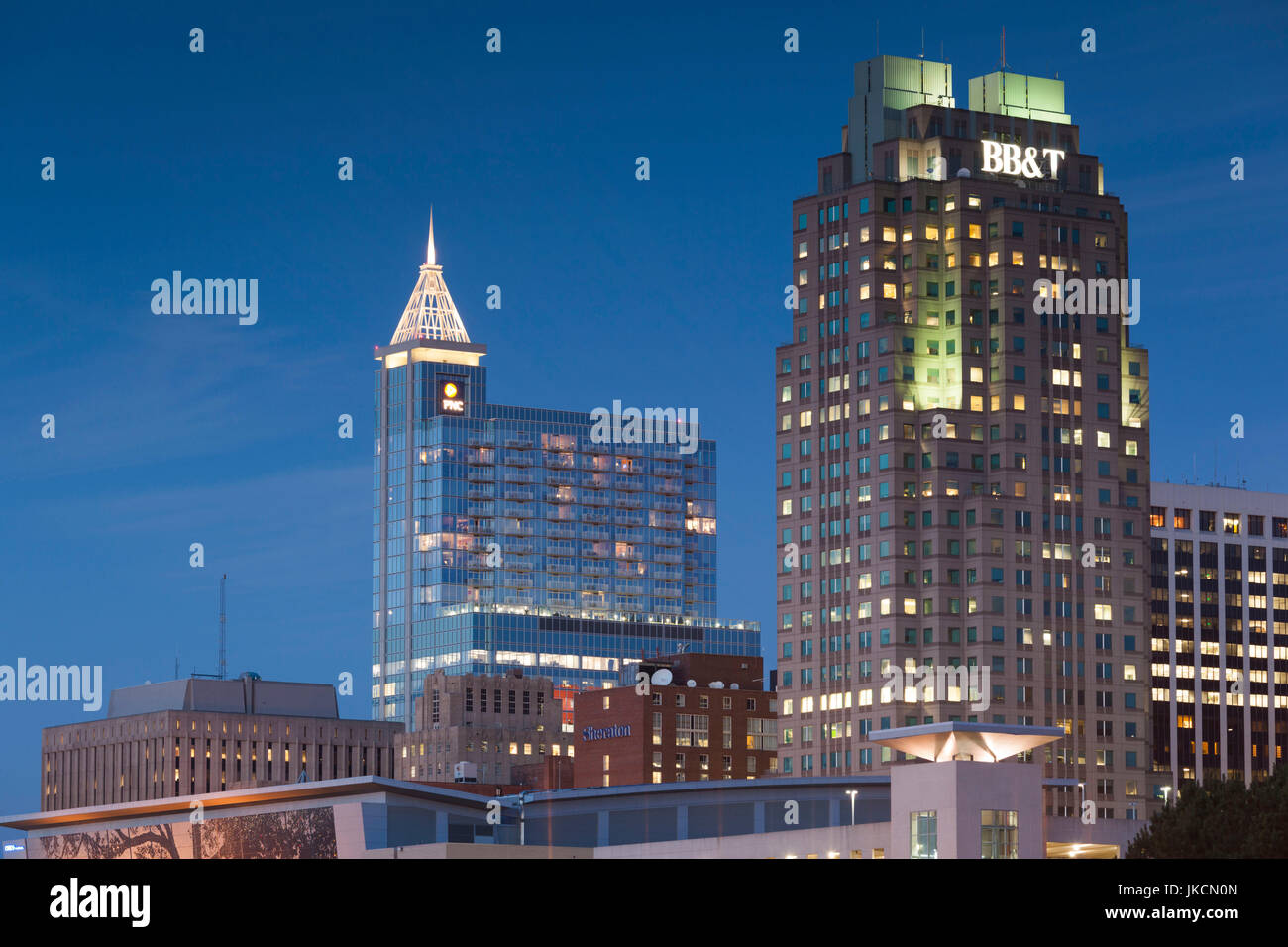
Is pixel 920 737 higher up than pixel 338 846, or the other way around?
pixel 920 737

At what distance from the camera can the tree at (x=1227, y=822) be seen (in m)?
126

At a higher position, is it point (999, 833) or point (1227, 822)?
point (999, 833)

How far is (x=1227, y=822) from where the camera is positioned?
430 ft

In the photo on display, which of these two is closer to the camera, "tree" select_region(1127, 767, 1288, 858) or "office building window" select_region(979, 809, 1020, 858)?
"office building window" select_region(979, 809, 1020, 858)

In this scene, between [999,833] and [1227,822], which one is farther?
[1227,822]

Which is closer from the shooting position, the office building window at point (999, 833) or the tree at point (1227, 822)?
the office building window at point (999, 833)

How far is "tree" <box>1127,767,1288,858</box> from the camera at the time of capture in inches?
4953
